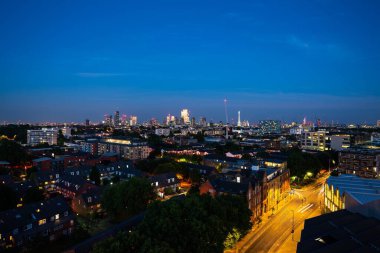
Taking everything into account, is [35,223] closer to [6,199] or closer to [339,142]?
[6,199]

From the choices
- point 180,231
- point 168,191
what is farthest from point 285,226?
point 168,191

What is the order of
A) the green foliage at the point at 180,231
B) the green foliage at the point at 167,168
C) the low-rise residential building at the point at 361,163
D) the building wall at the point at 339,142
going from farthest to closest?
the building wall at the point at 339,142 → the low-rise residential building at the point at 361,163 → the green foliage at the point at 167,168 → the green foliage at the point at 180,231

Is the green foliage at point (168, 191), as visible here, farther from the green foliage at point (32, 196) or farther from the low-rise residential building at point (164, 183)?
the green foliage at point (32, 196)

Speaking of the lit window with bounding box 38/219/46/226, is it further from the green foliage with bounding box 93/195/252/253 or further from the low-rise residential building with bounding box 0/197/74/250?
the green foliage with bounding box 93/195/252/253

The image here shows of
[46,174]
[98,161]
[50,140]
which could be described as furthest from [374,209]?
[50,140]

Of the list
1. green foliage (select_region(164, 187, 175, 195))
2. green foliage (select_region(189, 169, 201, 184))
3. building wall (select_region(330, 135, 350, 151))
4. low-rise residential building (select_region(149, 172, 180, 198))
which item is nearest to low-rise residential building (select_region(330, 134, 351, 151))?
building wall (select_region(330, 135, 350, 151))

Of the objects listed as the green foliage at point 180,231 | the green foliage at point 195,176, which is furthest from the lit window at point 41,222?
the green foliage at point 195,176

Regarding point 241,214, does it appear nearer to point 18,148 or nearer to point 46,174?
point 46,174
